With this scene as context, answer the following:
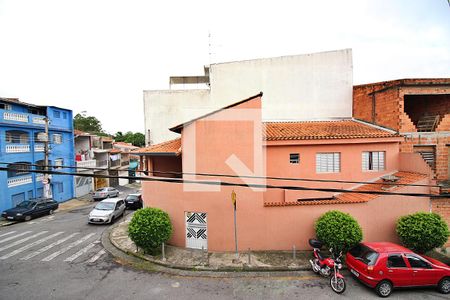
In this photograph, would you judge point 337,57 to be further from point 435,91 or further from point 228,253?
point 228,253

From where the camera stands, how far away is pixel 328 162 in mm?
12398

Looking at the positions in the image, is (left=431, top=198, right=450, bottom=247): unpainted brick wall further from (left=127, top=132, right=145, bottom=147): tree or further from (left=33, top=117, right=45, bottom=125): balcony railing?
(left=127, top=132, right=145, bottom=147): tree

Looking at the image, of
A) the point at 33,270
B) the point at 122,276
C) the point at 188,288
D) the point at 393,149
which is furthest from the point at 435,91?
the point at 33,270

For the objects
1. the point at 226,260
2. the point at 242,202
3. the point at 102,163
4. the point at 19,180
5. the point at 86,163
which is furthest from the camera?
the point at 102,163

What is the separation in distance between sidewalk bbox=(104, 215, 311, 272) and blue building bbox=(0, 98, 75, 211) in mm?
11384

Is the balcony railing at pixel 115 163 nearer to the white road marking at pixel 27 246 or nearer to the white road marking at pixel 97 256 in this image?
the white road marking at pixel 27 246

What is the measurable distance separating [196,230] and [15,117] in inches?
761

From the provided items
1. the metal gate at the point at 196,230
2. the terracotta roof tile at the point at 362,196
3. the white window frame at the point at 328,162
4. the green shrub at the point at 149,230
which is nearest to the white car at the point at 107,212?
the green shrub at the point at 149,230

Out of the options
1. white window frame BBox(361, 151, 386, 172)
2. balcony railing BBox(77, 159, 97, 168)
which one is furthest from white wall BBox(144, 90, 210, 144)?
balcony railing BBox(77, 159, 97, 168)

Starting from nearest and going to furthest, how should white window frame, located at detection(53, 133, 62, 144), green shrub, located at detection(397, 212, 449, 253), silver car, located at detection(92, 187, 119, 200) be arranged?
green shrub, located at detection(397, 212, 449, 253)
white window frame, located at detection(53, 133, 62, 144)
silver car, located at detection(92, 187, 119, 200)

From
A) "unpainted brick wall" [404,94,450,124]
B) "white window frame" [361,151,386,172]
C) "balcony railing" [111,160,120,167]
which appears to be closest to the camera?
"white window frame" [361,151,386,172]

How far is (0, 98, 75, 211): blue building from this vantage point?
18797mm

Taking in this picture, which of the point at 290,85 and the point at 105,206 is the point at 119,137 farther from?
the point at 290,85

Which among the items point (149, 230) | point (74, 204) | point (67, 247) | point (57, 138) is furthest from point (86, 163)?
point (149, 230)
